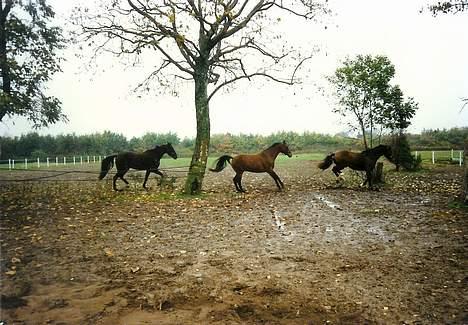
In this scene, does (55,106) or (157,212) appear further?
(157,212)

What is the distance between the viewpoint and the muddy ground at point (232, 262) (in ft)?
12.2

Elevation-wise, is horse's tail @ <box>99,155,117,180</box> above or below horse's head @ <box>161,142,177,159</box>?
below

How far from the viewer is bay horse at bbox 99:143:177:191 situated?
455 inches

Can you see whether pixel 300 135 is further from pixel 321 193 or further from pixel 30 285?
pixel 30 285

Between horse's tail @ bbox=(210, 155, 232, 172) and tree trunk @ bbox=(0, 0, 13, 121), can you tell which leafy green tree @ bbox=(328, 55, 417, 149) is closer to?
horse's tail @ bbox=(210, 155, 232, 172)

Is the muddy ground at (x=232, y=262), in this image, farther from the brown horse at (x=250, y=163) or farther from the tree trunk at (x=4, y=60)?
the brown horse at (x=250, y=163)

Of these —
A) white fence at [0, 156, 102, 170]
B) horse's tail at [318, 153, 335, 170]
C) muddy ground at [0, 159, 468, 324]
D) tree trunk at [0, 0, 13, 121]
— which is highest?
tree trunk at [0, 0, 13, 121]

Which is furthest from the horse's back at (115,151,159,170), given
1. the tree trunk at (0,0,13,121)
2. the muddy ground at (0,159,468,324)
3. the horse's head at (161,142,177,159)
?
the tree trunk at (0,0,13,121)

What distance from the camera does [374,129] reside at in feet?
49.6

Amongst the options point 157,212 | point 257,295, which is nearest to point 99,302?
point 257,295

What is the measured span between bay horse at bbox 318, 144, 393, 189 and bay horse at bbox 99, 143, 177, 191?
5.74m

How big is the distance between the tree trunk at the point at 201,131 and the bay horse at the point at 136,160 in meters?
1.54

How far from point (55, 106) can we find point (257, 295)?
6059mm

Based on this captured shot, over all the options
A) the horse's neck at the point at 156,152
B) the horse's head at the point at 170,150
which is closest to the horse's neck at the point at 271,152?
the horse's head at the point at 170,150
